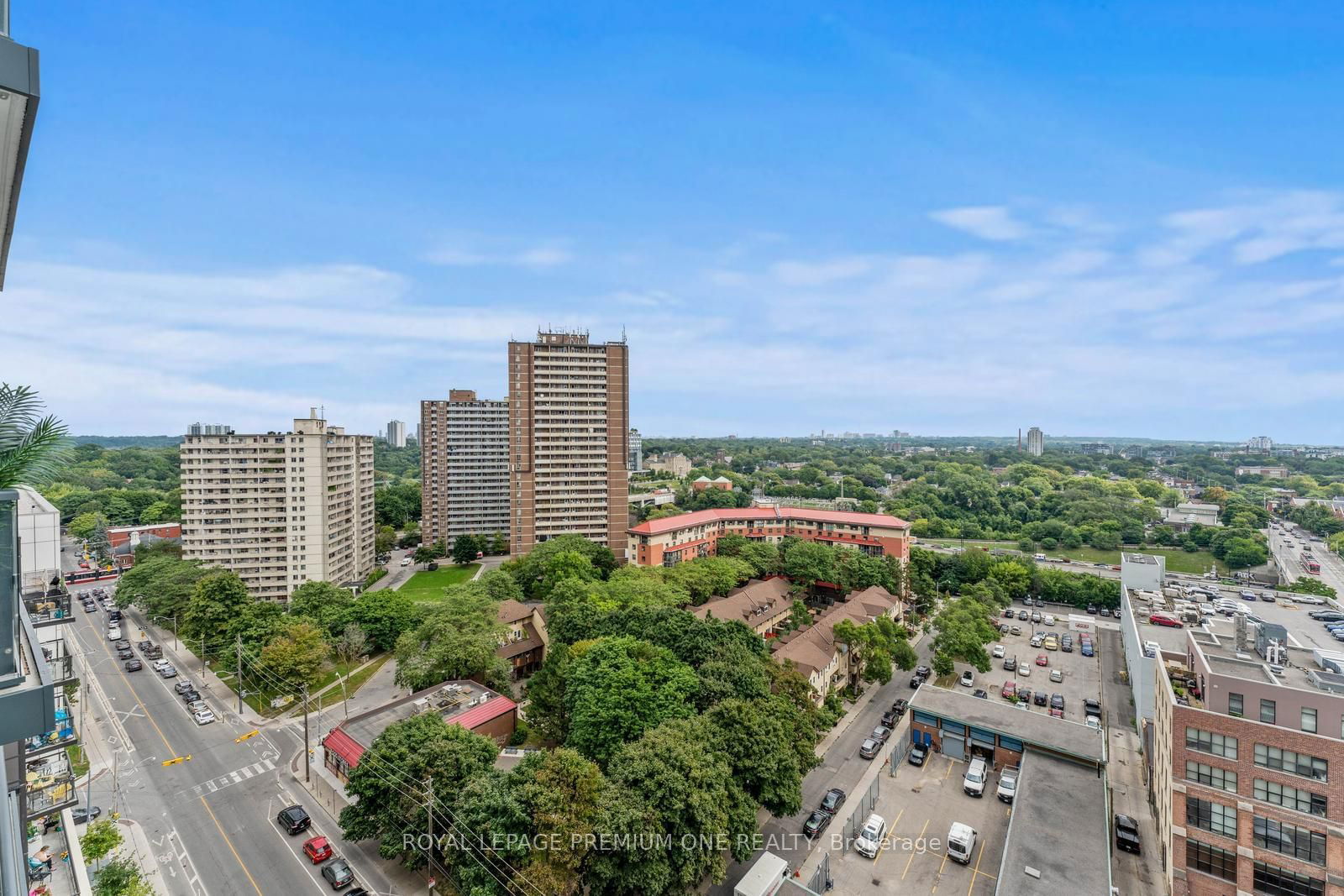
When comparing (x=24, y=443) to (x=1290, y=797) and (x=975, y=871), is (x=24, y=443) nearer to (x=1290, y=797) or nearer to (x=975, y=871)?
(x=975, y=871)

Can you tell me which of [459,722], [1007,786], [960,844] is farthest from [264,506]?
[1007,786]

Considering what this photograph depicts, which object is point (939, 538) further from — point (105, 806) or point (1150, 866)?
point (105, 806)

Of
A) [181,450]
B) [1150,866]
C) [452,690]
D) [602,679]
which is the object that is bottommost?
[1150,866]

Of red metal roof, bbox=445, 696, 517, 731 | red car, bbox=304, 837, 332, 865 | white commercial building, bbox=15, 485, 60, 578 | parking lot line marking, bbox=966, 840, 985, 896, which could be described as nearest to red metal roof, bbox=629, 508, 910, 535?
red metal roof, bbox=445, 696, 517, 731

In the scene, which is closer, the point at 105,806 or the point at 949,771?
the point at 105,806

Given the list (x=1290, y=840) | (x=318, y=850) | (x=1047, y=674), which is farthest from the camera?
(x=1047, y=674)

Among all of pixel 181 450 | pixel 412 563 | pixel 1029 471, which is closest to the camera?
pixel 181 450

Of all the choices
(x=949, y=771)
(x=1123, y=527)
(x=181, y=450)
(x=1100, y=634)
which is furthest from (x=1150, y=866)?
(x=1123, y=527)
